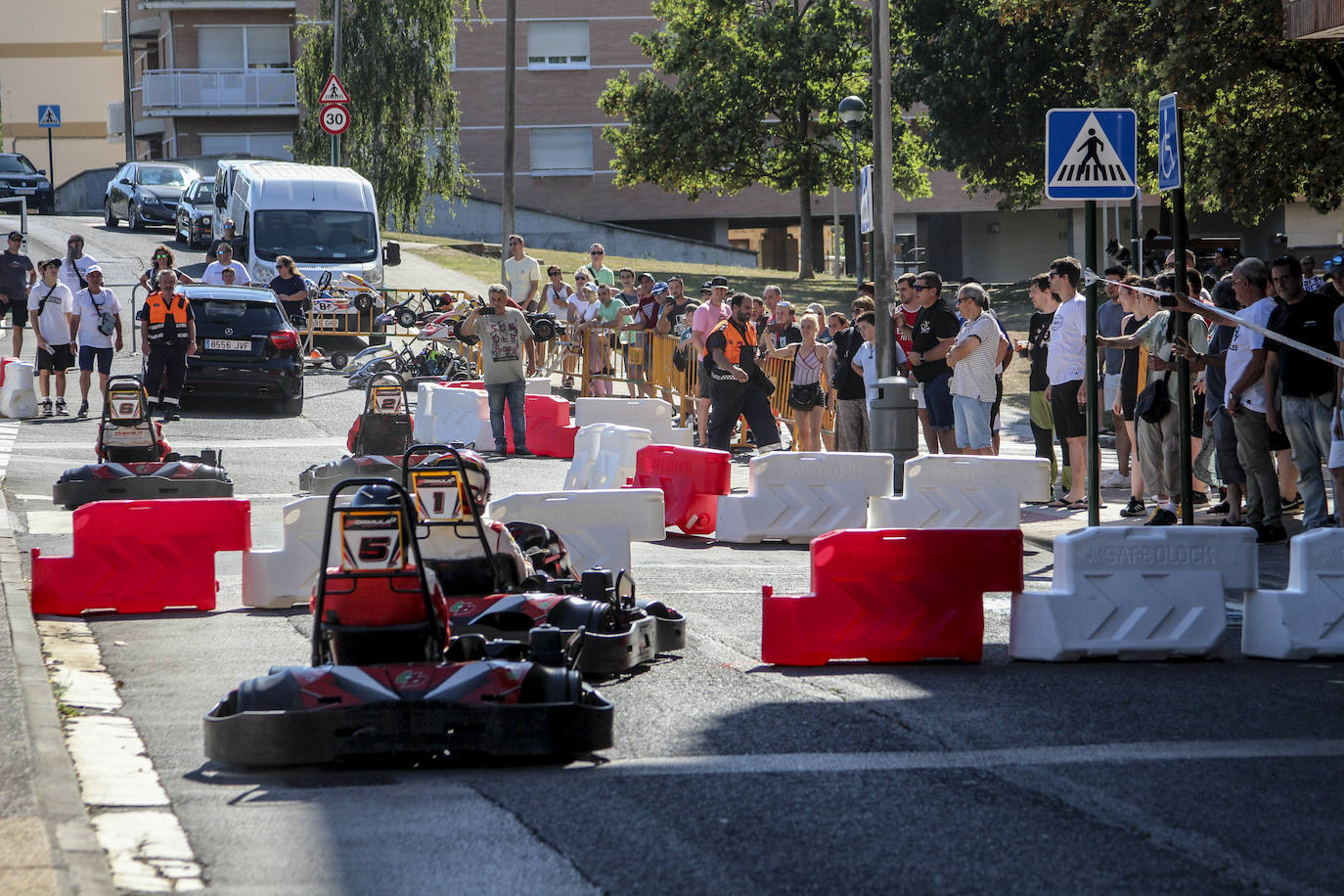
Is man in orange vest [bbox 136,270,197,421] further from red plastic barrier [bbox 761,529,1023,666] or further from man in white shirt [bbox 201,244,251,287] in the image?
red plastic barrier [bbox 761,529,1023,666]

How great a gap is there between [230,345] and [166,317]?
2191 millimetres

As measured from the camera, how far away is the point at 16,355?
2462 centimetres

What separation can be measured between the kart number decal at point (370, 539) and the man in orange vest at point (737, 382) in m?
10.6

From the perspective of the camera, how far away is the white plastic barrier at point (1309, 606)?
9008 millimetres

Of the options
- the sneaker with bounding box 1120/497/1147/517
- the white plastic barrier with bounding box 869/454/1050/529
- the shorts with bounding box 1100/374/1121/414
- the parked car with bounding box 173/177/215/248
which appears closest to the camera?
the white plastic barrier with bounding box 869/454/1050/529

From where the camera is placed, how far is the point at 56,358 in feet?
73.8

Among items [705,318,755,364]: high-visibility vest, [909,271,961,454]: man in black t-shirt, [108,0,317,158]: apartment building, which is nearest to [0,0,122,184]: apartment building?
[108,0,317,158]: apartment building

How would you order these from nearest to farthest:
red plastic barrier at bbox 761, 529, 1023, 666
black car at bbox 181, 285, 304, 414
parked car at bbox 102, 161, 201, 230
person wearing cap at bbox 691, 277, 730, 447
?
red plastic barrier at bbox 761, 529, 1023, 666 → person wearing cap at bbox 691, 277, 730, 447 → black car at bbox 181, 285, 304, 414 → parked car at bbox 102, 161, 201, 230

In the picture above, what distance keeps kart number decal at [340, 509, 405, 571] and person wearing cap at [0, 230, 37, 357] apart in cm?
1983

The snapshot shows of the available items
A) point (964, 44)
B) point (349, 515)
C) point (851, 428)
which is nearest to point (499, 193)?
point (964, 44)

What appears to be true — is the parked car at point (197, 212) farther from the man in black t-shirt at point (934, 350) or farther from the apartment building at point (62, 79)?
the apartment building at point (62, 79)

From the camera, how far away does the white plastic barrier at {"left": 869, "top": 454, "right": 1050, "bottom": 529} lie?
43.7 ft

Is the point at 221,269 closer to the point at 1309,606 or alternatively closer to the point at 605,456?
the point at 605,456

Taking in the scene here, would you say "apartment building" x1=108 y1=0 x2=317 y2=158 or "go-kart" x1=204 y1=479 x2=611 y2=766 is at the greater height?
"apartment building" x1=108 y1=0 x2=317 y2=158
